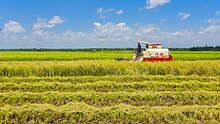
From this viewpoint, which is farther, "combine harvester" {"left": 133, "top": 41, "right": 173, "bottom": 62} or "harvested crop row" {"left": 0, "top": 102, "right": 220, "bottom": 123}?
"combine harvester" {"left": 133, "top": 41, "right": 173, "bottom": 62}

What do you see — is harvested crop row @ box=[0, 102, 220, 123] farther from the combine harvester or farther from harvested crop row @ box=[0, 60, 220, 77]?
the combine harvester

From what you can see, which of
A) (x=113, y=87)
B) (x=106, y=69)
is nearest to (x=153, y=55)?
(x=106, y=69)

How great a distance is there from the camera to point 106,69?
54.9 feet

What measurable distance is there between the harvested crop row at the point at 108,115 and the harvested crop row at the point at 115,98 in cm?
142

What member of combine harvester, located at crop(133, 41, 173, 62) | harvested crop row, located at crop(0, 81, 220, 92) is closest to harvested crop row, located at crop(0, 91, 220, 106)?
harvested crop row, located at crop(0, 81, 220, 92)

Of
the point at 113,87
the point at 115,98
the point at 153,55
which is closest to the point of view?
the point at 115,98

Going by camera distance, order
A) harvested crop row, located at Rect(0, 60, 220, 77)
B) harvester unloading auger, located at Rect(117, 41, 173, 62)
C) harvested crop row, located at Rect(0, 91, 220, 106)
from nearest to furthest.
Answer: harvested crop row, located at Rect(0, 91, 220, 106)
harvested crop row, located at Rect(0, 60, 220, 77)
harvester unloading auger, located at Rect(117, 41, 173, 62)

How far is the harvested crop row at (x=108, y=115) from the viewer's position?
6.57 meters

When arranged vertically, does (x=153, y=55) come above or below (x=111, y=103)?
above

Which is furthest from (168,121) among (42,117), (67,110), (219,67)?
(219,67)

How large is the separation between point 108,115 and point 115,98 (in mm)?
2245

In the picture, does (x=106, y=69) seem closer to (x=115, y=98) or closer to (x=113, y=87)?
(x=113, y=87)

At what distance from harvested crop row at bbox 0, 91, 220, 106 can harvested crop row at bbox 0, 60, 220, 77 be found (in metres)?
7.13

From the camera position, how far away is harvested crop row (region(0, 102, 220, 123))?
21.5 ft
